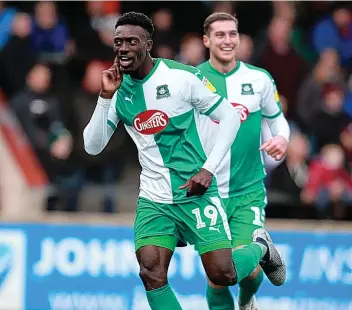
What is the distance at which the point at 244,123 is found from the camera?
8.62 metres

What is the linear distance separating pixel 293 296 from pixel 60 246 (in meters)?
2.37

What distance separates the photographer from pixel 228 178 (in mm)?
8602

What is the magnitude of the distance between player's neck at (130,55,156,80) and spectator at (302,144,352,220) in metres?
5.11

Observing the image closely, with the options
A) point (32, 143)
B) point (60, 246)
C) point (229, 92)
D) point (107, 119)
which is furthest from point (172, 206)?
point (32, 143)

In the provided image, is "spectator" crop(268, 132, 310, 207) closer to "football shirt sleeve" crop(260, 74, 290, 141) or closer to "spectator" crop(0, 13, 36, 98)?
"spectator" crop(0, 13, 36, 98)

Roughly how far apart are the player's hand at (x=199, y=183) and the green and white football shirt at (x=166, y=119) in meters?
0.20

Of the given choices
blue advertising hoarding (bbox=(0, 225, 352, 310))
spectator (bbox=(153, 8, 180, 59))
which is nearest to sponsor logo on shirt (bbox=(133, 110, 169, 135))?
blue advertising hoarding (bbox=(0, 225, 352, 310))

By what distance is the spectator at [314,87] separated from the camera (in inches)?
513

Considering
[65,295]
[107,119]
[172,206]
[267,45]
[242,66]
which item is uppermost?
[267,45]

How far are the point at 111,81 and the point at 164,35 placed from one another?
6326 mm

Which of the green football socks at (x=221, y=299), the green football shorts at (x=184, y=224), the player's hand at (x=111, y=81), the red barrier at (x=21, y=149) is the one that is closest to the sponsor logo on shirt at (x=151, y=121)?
the player's hand at (x=111, y=81)

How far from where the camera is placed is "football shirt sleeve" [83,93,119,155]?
7445 mm

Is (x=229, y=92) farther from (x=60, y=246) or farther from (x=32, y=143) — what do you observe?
(x=32, y=143)

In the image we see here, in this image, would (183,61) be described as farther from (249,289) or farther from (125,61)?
(125,61)
